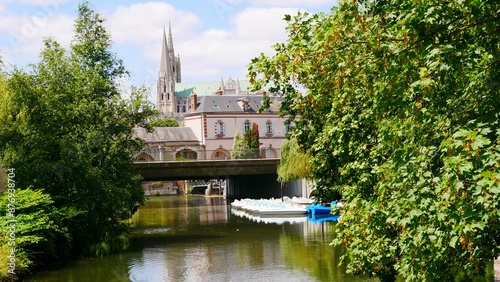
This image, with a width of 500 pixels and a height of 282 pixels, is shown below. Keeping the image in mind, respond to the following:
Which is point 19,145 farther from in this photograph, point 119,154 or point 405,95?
point 405,95

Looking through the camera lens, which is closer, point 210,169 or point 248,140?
point 210,169

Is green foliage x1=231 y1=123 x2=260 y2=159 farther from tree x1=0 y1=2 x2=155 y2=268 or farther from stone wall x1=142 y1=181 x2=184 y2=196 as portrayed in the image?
tree x1=0 y1=2 x2=155 y2=268

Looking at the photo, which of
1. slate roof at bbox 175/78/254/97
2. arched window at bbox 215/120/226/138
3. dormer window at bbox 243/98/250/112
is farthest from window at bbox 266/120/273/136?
slate roof at bbox 175/78/254/97

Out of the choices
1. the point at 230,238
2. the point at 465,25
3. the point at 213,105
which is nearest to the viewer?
the point at 465,25

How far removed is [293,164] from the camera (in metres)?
47.3

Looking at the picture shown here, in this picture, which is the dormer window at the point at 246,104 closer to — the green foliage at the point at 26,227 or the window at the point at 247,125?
the window at the point at 247,125

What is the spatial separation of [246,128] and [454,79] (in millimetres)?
88396

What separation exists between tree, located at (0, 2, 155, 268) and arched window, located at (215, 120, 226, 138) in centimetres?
6146

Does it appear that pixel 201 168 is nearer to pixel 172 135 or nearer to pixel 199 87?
pixel 172 135

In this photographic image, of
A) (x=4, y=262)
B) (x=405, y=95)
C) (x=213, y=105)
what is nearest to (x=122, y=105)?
(x=4, y=262)

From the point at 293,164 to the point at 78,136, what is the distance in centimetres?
1954

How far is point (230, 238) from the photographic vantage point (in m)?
35.8

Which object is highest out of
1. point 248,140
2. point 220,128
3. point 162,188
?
point 220,128

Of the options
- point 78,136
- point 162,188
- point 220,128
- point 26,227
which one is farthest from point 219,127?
point 26,227
